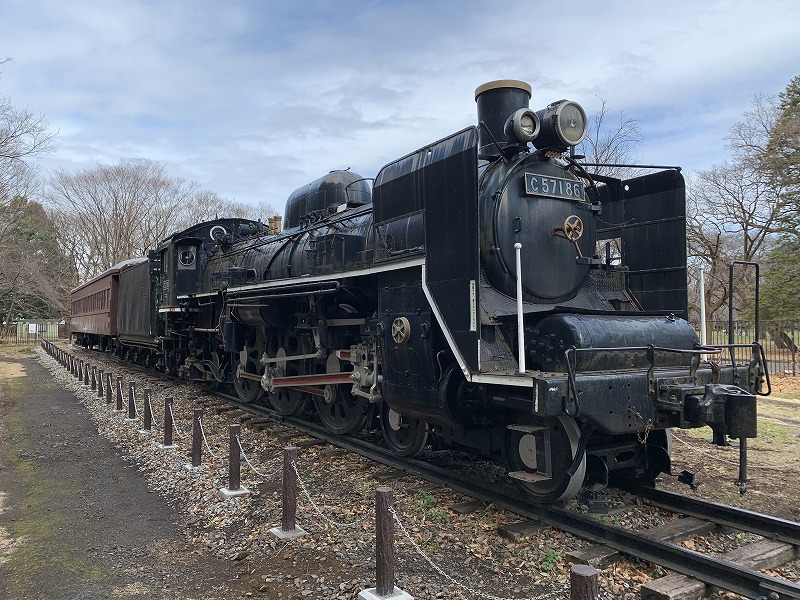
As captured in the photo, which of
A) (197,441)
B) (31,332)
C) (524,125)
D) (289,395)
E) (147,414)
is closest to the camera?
(524,125)

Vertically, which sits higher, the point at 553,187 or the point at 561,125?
the point at 561,125

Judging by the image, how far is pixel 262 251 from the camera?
10430mm

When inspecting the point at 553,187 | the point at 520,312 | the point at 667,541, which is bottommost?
the point at 667,541

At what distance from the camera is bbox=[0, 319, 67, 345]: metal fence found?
42.2 m

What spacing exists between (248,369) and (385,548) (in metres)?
7.58

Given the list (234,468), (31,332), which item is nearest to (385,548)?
(234,468)

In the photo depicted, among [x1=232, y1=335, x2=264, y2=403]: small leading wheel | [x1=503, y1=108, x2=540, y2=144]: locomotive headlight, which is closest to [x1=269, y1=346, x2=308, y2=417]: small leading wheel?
[x1=232, y1=335, x2=264, y2=403]: small leading wheel

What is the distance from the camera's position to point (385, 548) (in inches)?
145

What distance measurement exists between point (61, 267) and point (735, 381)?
47680mm

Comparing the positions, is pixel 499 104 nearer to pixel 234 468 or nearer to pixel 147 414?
pixel 234 468

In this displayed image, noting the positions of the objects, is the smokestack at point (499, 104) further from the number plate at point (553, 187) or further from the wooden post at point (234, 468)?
the wooden post at point (234, 468)

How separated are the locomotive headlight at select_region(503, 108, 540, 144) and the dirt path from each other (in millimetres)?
4328

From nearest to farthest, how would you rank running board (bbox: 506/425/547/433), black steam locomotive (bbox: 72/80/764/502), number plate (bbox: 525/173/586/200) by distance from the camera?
black steam locomotive (bbox: 72/80/764/502)
running board (bbox: 506/425/547/433)
number plate (bbox: 525/173/586/200)

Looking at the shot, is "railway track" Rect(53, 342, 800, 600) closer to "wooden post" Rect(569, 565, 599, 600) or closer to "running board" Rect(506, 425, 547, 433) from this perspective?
"running board" Rect(506, 425, 547, 433)
